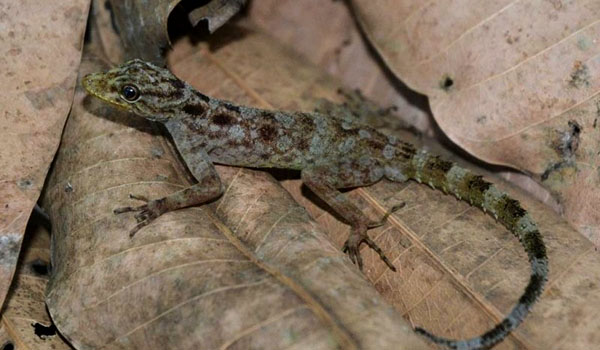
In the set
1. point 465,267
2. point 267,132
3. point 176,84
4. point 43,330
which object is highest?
point 176,84

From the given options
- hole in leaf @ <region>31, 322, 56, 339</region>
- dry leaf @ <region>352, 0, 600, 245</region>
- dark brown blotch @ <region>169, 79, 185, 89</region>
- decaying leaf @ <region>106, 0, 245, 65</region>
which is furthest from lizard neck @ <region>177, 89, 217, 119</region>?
hole in leaf @ <region>31, 322, 56, 339</region>

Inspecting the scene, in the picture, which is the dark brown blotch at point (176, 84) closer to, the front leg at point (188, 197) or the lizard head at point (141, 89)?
the lizard head at point (141, 89)

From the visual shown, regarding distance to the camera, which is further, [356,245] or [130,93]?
[130,93]

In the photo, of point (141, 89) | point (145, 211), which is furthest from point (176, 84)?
point (145, 211)

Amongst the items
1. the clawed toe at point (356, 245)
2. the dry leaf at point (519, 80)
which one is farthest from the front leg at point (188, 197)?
the dry leaf at point (519, 80)

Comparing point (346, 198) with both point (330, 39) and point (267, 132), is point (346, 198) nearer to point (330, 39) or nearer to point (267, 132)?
point (267, 132)

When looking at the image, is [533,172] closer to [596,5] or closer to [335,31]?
[596,5]

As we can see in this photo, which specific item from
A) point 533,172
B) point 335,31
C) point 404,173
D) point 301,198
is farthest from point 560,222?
point 335,31
